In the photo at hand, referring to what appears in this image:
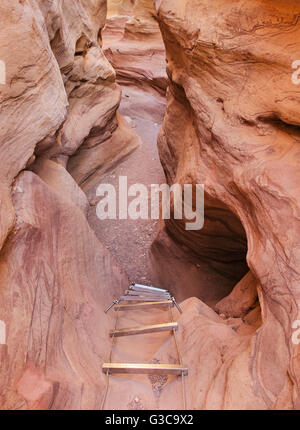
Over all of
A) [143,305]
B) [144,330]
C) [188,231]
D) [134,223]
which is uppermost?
[188,231]

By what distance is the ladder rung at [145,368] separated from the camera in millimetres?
2684

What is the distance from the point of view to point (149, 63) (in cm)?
1227

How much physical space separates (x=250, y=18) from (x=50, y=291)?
3.60 m

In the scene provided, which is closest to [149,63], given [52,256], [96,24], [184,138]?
[96,24]

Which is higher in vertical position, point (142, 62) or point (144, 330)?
point (142, 62)

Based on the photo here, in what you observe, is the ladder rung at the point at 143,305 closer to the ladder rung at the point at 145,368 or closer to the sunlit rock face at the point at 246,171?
the sunlit rock face at the point at 246,171

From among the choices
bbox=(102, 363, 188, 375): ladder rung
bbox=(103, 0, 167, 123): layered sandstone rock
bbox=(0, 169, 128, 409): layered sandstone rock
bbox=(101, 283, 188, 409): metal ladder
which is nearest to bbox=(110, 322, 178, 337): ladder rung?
bbox=(101, 283, 188, 409): metal ladder

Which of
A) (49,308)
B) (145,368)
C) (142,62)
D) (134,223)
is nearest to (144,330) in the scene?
(145,368)

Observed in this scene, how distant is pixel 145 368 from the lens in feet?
8.90

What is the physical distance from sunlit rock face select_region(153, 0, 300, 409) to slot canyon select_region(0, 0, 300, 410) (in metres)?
0.01

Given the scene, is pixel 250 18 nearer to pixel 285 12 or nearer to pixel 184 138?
pixel 285 12

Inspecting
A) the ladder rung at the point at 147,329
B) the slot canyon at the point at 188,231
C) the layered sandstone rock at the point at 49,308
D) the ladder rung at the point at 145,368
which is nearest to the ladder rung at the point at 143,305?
the slot canyon at the point at 188,231

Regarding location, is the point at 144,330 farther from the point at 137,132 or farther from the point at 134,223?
the point at 137,132

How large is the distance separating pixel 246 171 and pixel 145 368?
214 centimetres
